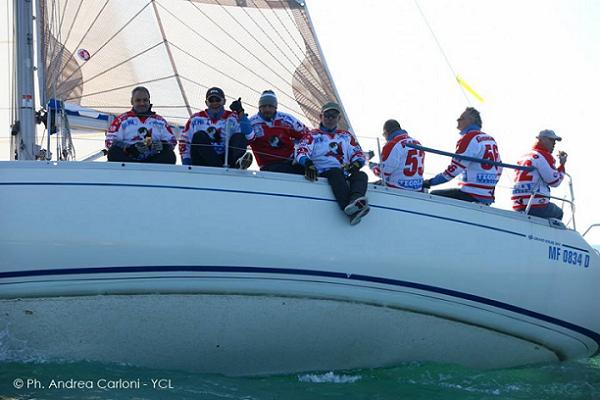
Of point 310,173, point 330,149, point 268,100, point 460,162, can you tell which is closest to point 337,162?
point 330,149

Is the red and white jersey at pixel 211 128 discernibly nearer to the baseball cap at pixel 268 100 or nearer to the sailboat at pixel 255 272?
the baseball cap at pixel 268 100

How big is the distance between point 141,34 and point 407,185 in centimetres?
282

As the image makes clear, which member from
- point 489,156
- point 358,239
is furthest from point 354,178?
point 489,156

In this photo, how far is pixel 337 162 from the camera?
18.9 ft

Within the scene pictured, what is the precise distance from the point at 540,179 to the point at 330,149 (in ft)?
5.89

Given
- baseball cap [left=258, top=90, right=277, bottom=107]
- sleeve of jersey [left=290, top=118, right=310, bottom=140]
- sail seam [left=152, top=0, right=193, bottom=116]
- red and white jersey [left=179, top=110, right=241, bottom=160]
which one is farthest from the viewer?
sail seam [left=152, top=0, right=193, bottom=116]

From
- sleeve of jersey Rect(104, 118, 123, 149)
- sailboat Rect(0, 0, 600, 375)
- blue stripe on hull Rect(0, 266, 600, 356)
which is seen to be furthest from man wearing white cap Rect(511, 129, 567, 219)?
sleeve of jersey Rect(104, 118, 123, 149)

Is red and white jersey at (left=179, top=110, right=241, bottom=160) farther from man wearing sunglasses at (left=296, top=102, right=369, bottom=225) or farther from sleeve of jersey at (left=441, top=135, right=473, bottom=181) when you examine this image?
sleeve of jersey at (left=441, top=135, right=473, bottom=181)

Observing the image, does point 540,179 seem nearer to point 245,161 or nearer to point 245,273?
point 245,161

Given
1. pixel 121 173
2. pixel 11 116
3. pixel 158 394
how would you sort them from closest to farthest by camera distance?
pixel 158 394 < pixel 121 173 < pixel 11 116

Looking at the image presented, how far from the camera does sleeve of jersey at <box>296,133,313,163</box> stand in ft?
18.4

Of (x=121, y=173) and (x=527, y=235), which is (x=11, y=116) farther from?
(x=527, y=235)

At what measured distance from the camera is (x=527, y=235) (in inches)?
236

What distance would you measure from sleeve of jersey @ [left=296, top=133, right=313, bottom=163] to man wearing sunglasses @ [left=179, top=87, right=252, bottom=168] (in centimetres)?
35
